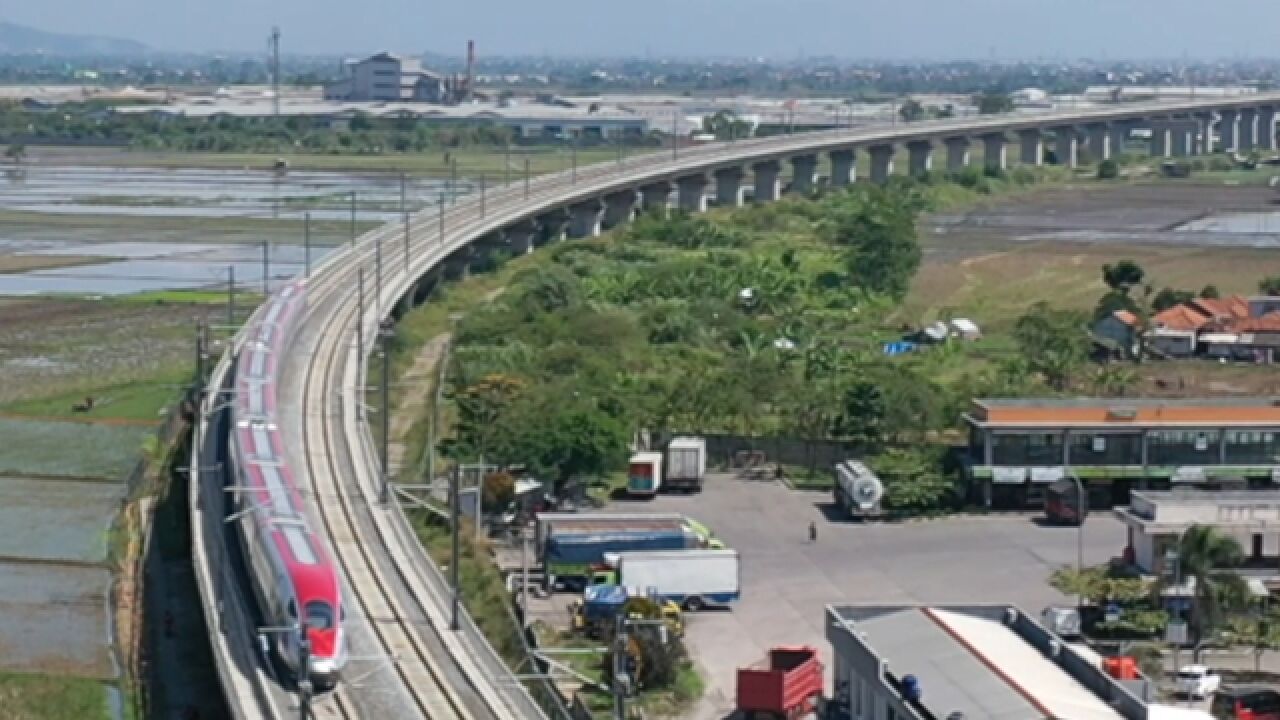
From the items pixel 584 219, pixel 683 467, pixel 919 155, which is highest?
pixel 919 155

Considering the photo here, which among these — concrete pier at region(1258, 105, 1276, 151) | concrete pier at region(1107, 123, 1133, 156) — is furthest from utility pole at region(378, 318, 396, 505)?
concrete pier at region(1258, 105, 1276, 151)

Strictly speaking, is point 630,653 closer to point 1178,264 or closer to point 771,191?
point 1178,264

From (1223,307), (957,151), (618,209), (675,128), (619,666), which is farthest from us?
(675,128)

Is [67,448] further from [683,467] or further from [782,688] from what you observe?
[782,688]

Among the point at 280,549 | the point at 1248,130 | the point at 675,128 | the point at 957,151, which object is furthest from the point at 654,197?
the point at 280,549

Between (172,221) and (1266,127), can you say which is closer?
(172,221)

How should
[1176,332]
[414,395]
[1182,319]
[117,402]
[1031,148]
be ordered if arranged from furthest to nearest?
[1031,148], [1182,319], [1176,332], [414,395], [117,402]

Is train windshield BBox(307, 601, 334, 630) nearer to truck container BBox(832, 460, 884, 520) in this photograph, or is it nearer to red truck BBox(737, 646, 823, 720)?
red truck BBox(737, 646, 823, 720)
